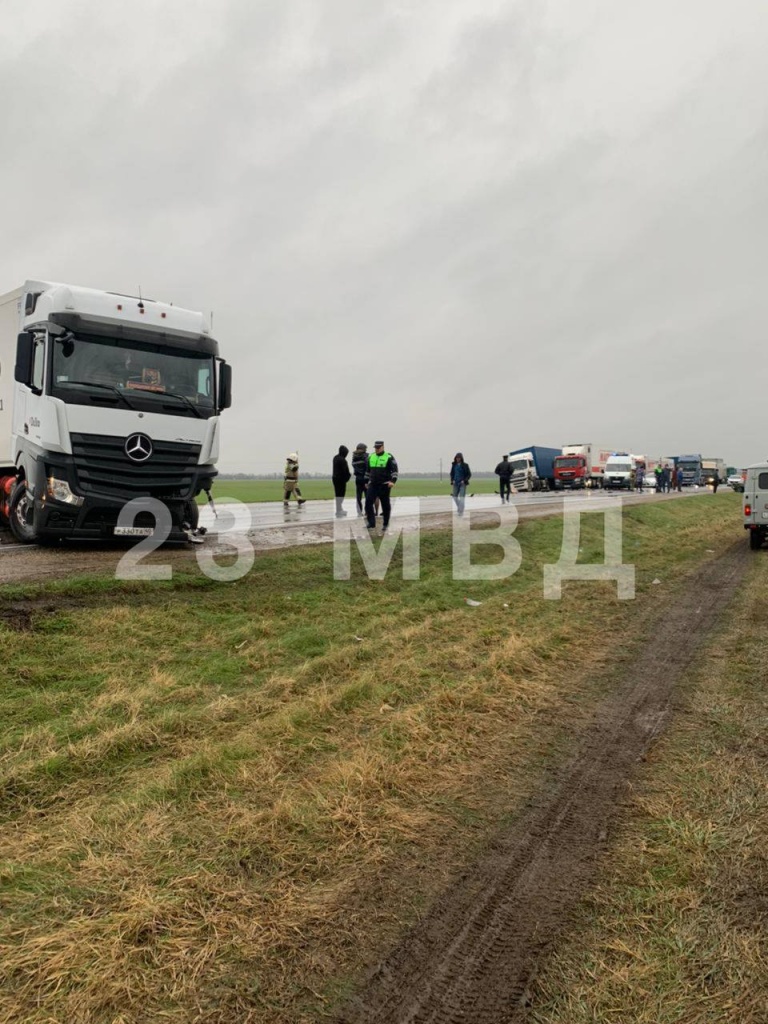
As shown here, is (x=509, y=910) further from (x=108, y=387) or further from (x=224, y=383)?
(x=224, y=383)

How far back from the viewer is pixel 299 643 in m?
7.15

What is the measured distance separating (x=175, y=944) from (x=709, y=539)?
1980 cm

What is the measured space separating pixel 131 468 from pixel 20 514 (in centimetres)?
255

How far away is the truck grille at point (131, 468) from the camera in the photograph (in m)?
9.70

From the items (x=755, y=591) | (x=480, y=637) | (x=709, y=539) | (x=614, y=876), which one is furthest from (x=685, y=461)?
(x=614, y=876)

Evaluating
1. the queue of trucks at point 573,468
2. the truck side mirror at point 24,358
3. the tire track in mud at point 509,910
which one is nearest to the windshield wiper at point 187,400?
the truck side mirror at point 24,358

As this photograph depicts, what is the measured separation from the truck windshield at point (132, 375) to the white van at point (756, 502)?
13427 millimetres

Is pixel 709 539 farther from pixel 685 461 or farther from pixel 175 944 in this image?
pixel 685 461

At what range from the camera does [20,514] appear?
11.0 metres

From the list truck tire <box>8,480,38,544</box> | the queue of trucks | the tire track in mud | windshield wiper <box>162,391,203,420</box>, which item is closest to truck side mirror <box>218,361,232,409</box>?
windshield wiper <box>162,391,203,420</box>

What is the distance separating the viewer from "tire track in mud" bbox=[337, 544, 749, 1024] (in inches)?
91.0

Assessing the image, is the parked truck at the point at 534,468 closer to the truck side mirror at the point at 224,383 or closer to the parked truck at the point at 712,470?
the parked truck at the point at 712,470

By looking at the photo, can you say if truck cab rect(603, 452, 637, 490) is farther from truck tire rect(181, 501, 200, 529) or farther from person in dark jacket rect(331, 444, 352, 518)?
truck tire rect(181, 501, 200, 529)

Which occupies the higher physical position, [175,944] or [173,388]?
[173,388]
